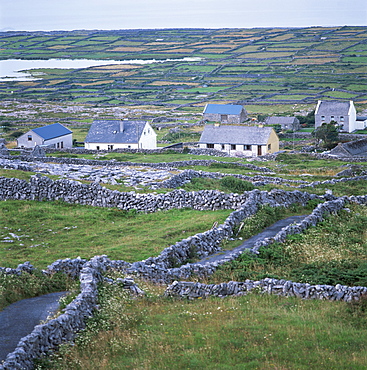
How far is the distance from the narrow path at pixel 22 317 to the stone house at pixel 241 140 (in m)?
61.7

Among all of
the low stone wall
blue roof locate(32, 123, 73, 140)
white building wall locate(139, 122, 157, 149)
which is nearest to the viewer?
the low stone wall

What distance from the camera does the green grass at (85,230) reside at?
26.1m

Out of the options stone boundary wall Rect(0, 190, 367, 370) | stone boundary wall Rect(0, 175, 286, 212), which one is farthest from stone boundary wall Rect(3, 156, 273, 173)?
stone boundary wall Rect(0, 190, 367, 370)

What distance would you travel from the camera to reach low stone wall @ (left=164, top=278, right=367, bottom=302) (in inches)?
743

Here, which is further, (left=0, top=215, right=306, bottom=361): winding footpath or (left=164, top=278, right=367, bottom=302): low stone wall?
(left=164, top=278, right=367, bottom=302): low stone wall

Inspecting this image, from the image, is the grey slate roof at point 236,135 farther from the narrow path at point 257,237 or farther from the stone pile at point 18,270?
the stone pile at point 18,270

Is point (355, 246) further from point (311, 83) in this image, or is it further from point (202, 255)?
point (311, 83)

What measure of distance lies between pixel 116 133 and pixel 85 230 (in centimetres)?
4786

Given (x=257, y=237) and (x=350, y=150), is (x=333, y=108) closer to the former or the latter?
(x=350, y=150)

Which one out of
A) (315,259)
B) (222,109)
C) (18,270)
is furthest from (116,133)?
(222,109)

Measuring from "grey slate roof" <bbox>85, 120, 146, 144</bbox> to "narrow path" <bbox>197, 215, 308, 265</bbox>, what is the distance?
47.3 m

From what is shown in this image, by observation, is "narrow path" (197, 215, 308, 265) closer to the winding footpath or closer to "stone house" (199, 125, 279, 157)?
the winding footpath

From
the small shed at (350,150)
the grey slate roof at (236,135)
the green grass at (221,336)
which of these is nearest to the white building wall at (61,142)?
the grey slate roof at (236,135)

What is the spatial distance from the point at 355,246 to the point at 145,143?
182ft
